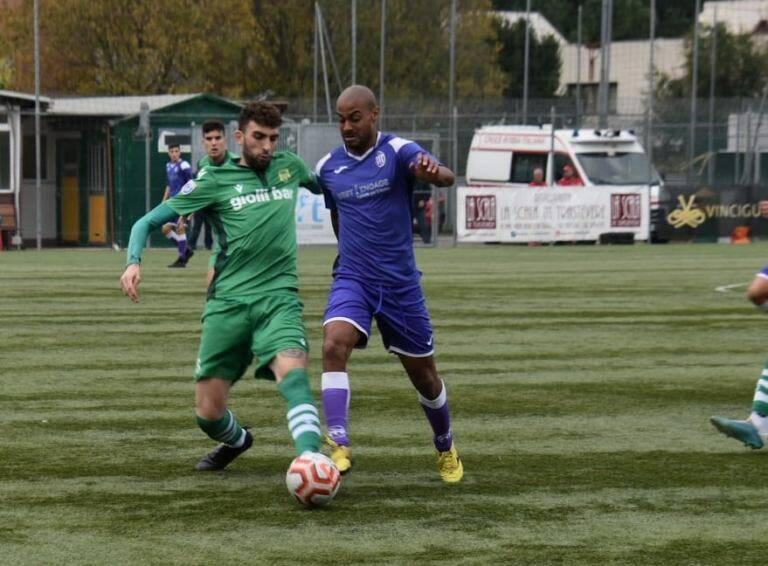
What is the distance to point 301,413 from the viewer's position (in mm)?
7367

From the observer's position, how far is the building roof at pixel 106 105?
1442 inches

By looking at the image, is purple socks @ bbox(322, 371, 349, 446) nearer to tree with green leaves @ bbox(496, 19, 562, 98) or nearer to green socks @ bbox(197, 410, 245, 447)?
green socks @ bbox(197, 410, 245, 447)

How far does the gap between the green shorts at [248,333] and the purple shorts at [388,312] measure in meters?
0.23

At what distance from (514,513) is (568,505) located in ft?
1.02

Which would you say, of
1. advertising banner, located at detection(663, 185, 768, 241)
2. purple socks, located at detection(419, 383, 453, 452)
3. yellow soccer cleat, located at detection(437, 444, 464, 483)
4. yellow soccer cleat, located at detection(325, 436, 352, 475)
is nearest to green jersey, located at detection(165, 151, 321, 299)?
yellow soccer cleat, located at detection(325, 436, 352, 475)

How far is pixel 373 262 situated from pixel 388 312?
0.82ft

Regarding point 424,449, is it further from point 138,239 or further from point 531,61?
point 531,61

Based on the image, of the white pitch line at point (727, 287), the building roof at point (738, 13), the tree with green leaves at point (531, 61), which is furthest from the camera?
the building roof at point (738, 13)

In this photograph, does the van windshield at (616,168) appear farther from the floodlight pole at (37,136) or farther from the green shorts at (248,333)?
the green shorts at (248,333)

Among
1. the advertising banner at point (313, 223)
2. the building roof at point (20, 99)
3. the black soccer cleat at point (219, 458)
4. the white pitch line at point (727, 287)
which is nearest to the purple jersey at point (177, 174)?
the advertising banner at point (313, 223)

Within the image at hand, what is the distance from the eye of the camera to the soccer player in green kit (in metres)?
7.70

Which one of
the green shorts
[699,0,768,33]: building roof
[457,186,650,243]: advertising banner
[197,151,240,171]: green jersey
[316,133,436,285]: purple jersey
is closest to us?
the green shorts

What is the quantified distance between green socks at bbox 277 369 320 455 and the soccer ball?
115 mm

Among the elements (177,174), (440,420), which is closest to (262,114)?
(440,420)
